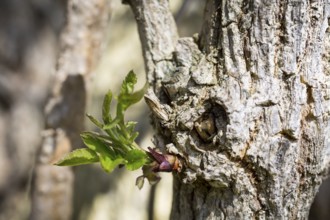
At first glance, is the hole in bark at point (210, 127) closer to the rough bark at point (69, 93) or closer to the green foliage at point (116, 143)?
the green foliage at point (116, 143)

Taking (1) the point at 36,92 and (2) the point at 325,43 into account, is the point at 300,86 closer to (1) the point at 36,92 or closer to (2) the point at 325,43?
(2) the point at 325,43

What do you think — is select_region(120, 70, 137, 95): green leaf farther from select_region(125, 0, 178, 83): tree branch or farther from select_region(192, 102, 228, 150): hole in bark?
select_region(125, 0, 178, 83): tree branch

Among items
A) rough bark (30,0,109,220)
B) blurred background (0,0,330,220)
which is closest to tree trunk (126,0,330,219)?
rough bark (30,0,109,220)

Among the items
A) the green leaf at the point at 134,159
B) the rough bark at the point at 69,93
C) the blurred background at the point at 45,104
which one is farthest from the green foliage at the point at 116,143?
the blurred background at the point at 45,104

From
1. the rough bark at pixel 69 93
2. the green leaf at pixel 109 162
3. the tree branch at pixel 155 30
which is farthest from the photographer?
the rough bark at pixel 69 93

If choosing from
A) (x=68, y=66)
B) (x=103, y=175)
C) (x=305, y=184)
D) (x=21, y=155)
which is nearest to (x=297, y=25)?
(x=305, y=184)

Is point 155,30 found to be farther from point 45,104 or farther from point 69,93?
point 45,104
